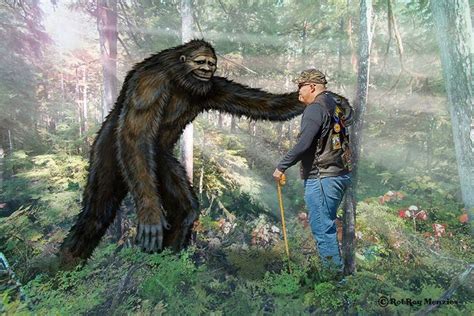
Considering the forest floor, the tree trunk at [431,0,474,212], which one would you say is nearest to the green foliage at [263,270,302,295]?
the forest floor

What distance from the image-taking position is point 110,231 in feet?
9.25

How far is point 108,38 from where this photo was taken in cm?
331

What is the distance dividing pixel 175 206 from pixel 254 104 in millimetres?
1051

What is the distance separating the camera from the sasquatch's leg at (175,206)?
238 centimetres

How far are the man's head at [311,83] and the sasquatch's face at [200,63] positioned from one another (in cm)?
66

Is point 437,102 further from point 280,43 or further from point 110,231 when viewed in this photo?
point 110,231

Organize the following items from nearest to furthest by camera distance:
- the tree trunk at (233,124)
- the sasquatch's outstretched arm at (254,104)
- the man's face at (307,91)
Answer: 1. the man's face at (307,91)
2. the sasquatch's outstretched arm at (254,104)
3. the tree trunk at (233,124)

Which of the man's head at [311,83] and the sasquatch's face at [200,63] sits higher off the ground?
the sasquatch's face at [200,63]

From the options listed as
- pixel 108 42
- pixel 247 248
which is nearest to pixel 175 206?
pixel 247 248

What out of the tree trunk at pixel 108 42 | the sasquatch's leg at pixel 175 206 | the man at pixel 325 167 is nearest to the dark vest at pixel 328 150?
the man at pixel 325 167

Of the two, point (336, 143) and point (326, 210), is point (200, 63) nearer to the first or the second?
point (336, 143)

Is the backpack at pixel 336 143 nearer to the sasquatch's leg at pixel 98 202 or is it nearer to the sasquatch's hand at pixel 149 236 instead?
the sasquatch's hand at pixel 149 236

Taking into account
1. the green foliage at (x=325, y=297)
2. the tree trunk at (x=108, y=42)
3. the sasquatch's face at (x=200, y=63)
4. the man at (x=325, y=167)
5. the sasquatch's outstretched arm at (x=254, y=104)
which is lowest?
the green foliage at (x=325, y=297)

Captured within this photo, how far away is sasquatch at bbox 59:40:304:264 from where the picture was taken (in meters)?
2.14
